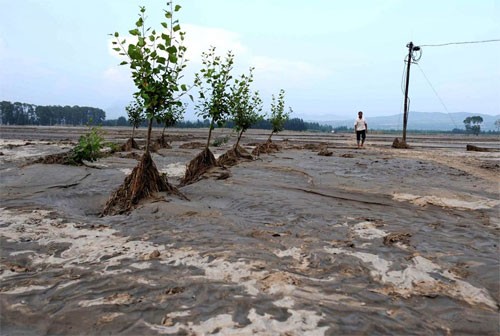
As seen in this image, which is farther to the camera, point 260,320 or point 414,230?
point 414,230

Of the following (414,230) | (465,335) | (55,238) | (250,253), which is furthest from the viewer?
(414,230)

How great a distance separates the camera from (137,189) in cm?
744

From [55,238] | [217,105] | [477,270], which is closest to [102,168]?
[217,105]

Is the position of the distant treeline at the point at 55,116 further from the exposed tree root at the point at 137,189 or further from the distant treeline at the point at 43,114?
the exposed tree root at the point at 137,189

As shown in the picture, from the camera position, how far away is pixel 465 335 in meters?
2.98

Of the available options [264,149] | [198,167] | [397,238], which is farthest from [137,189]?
[264,149]

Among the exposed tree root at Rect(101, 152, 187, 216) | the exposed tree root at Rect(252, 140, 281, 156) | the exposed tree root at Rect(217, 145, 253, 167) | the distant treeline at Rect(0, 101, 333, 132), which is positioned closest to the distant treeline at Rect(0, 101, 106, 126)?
the distant treeline at Rect(0, 101, 333, 132)

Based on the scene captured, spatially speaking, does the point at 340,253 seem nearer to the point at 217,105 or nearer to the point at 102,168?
the point at 217,105

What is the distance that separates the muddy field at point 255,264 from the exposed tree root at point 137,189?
0.34 metres

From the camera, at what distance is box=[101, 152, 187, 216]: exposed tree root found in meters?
7.18

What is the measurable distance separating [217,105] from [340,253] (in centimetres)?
873

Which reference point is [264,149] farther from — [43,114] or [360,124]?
[43,114]

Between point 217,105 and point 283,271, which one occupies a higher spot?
point 217,105

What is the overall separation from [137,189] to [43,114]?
375 ft
